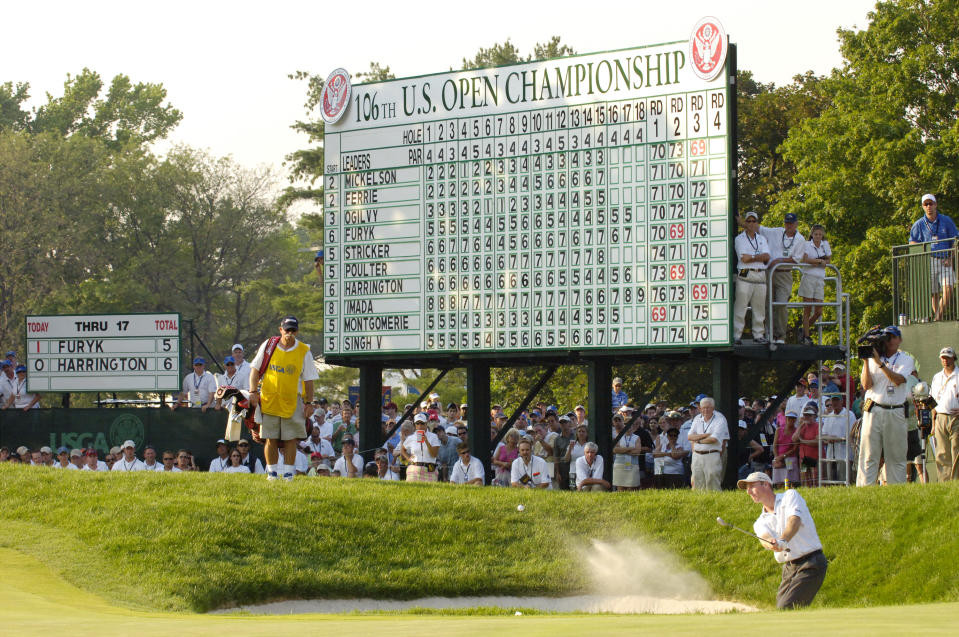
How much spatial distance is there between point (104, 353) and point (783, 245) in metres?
13.5

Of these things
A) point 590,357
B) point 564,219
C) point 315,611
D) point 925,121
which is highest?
point 925,121

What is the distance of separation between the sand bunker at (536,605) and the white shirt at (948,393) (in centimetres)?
354

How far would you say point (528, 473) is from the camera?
21.7 metres

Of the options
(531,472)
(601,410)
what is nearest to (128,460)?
(531,472)

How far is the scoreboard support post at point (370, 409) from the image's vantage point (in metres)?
23.7

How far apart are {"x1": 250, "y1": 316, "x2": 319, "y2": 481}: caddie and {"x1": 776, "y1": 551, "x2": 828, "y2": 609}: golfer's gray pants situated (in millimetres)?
6765

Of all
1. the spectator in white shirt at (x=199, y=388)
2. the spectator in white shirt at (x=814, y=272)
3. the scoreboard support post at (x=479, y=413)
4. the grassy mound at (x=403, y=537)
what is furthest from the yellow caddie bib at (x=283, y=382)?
the spectator in white shirt at (x=814, y=272)

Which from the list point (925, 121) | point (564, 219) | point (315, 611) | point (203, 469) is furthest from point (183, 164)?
point (315, 611)

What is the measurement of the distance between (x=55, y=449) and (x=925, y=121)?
2367 centimetres

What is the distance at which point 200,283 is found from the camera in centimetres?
6638

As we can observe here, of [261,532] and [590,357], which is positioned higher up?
[590,357]

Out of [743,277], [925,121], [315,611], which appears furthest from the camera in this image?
[925,121]

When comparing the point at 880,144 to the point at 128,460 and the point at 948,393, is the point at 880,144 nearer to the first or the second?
the point at 948,393

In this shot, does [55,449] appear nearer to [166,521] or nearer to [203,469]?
[203,469]
